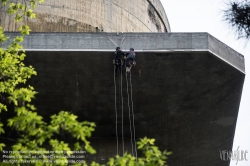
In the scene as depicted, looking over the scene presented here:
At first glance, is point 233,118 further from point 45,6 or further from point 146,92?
point 45,6

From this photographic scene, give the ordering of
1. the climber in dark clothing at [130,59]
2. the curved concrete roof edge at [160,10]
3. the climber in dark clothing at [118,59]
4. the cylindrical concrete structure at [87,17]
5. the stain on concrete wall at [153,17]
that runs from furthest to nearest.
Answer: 1. the curved concrete roof edge at [160,10]
2. the stain on concrete wall at [153,17]
3. the cylindrical concrete structure at [87,17]
4. the climber in dark clothing at [118,59]
5. the climber in dark clothing at [130,59]

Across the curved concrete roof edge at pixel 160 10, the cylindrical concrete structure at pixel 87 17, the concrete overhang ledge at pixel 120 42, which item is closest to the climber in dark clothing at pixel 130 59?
the concrete overhang ledge at pixel 120 42

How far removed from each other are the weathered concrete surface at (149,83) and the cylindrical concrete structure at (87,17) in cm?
271

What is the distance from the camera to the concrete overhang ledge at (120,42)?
15727 millimetres

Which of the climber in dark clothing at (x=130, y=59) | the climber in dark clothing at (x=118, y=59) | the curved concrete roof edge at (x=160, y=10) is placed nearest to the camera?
the climber in dark clothing at (x=130, y=59)

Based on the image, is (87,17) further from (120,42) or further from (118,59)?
(118,59)

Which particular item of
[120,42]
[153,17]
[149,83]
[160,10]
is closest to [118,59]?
[120,42]

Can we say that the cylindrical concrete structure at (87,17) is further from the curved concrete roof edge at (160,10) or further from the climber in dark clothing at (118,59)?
the climber in dark clothing at (118,59)

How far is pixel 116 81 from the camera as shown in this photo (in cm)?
1631

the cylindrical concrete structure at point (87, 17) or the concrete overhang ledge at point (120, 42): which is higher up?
the cylindrical concrete structure at point (87, 17)

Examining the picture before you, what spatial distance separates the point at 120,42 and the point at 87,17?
3.47 m

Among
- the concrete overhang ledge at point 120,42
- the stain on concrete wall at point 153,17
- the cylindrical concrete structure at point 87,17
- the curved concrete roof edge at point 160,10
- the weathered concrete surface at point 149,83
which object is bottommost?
the weathered concrete surface at point 149,83

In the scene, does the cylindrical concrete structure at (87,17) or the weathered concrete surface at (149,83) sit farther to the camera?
the cylindrical concrete structure at (87,17)

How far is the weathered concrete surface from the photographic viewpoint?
51.9 feet
